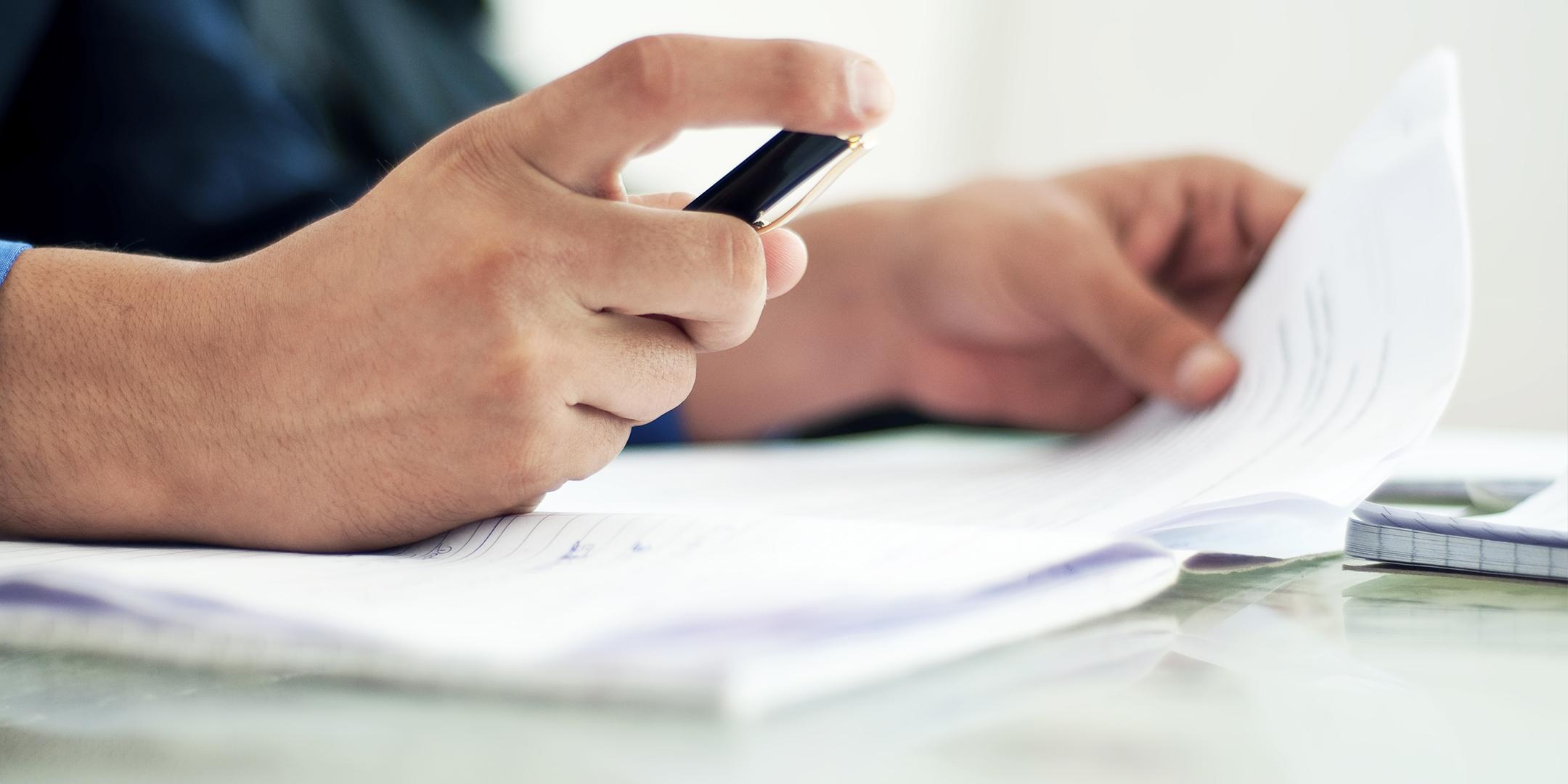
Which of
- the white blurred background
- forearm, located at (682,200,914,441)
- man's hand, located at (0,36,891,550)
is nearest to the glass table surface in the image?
man's hand, located at (0,36,891,550)

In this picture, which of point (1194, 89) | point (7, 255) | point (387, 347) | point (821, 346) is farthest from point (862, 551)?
point (1194, 89)

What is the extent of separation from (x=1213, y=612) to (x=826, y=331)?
0.56m

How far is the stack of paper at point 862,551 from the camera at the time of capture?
0.64 feet

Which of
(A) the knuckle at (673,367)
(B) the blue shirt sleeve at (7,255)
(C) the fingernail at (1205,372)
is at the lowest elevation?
(C) the fingernail at (1205,372)

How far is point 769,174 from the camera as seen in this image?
1.07 feet

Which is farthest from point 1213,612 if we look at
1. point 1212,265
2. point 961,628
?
point 1212,265

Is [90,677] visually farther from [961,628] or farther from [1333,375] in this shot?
[1333,375]

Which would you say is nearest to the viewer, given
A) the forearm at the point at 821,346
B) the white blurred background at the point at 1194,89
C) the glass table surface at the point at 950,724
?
the glass table surface at the point at 950,724

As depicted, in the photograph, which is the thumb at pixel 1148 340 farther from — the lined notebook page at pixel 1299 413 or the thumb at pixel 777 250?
the thumb at pixel 777 250

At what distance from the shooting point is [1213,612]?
0.27 metres

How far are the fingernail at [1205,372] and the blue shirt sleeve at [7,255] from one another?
531mm

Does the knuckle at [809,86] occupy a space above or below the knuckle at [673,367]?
above

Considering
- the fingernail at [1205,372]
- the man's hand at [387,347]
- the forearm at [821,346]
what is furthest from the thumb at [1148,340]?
the man's hand at [387,347]

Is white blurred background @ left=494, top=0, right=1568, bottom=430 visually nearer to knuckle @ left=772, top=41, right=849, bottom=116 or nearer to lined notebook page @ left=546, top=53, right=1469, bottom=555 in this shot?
lined notebook page @ left=546, top=53, right=1469, bottom=555
